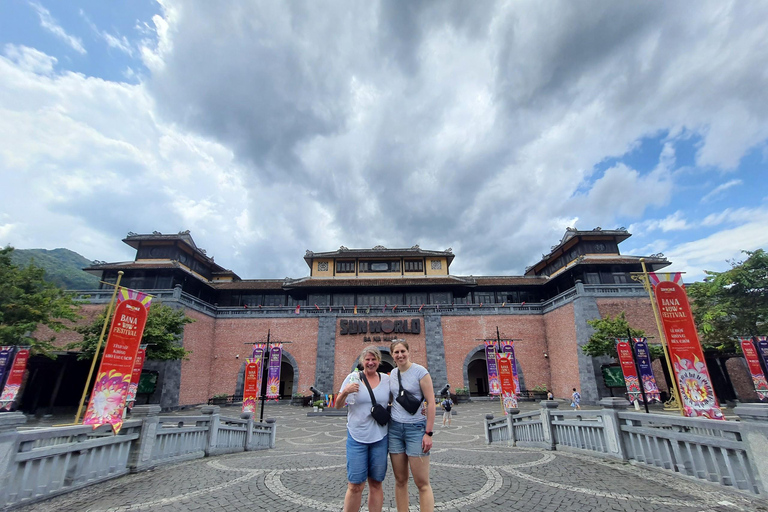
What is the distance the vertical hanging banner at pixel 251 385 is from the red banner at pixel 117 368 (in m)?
8.42

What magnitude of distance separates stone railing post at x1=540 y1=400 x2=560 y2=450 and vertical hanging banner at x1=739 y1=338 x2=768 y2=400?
15.4 metres

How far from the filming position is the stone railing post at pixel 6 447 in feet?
13.6

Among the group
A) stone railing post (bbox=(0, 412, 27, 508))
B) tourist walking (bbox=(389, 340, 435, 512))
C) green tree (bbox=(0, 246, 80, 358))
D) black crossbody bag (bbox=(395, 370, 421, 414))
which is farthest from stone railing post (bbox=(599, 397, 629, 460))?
green tree (bbox=(0, 246, 80, 358))

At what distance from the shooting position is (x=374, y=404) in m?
3.20

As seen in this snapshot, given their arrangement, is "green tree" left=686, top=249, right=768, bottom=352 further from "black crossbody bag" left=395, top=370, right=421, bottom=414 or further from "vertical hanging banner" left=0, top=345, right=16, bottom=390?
"vertical hanging banner" left=0, top=345, right=16, bottom=390

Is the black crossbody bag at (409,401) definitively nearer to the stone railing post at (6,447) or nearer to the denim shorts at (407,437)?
the denim shorts at (407,437)

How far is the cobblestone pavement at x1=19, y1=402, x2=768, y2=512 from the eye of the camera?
4.25 metres

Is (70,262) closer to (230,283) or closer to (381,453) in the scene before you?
(230,283)

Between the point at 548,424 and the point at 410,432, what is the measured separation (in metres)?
6.44

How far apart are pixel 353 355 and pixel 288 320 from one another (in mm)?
5646

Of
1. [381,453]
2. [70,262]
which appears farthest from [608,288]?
[70,262]

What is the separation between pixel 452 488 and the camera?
498 cm

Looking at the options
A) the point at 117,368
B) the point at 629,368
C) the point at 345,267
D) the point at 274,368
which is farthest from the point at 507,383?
the point at 345,267

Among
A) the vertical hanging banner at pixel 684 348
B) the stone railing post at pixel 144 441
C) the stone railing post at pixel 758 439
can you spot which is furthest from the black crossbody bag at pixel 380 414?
the vertical hanging banner at pixel 684 348
